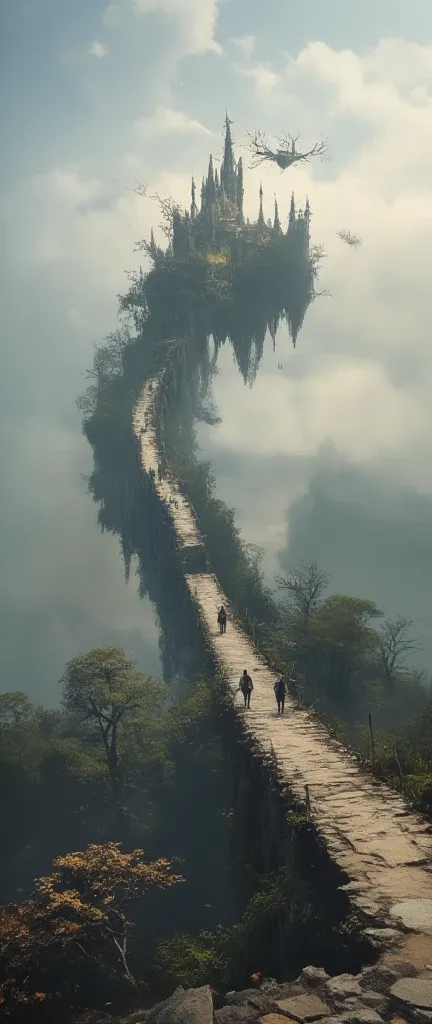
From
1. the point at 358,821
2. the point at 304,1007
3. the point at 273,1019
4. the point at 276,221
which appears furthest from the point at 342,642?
the point at 276,221

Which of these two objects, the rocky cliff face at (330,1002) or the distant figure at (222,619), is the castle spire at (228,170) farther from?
the rocky cliff face at (330,1002)

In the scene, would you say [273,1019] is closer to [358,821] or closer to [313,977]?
[313,977]

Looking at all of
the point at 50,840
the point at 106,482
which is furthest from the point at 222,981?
the point at 106,482

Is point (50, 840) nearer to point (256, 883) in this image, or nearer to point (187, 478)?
point (256, 883)

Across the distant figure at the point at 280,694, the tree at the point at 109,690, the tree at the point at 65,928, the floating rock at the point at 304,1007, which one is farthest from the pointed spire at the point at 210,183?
the floating rock at the point at 304,1007

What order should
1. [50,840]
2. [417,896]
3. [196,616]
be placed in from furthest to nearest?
[50,840]
[196,616]
[417,896]

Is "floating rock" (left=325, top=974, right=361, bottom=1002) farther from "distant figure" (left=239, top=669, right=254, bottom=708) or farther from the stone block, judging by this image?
"distant figure" (left=239, top=669, right=254, bottom=708)

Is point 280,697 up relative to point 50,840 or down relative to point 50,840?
up
